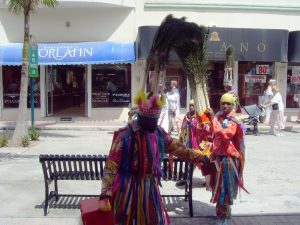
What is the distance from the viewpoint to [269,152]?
1084cm

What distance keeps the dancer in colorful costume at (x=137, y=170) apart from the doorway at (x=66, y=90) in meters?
12.9

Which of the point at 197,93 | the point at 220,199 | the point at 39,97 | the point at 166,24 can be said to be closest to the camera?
the point at 166,24

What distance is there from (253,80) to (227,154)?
11992mm

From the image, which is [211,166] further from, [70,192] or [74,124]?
[74,124]

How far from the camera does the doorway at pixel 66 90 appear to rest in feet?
55.0

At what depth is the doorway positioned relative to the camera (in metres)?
16.8

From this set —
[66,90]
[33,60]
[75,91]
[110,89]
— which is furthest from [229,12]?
[33,60]

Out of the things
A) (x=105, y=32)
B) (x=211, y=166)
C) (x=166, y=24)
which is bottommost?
(x=211, y=166)

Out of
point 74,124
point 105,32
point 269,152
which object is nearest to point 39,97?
point 74,124

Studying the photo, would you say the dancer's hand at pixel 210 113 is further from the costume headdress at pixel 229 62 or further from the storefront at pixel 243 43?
the storefront at pixel 243 43

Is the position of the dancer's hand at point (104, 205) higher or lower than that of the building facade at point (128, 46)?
lower

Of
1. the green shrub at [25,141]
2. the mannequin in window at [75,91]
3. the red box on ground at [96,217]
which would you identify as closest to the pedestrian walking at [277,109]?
the green shrub at [25,141]

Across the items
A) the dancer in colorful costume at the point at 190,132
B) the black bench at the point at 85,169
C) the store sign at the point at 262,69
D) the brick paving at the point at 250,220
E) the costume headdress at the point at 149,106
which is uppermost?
the store sign at the point at 262,69

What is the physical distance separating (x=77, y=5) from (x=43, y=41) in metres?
1.87
